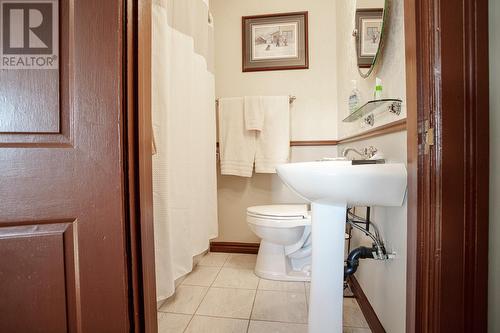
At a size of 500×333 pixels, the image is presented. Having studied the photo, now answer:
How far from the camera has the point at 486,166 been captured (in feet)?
1.69

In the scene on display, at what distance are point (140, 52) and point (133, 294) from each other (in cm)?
61

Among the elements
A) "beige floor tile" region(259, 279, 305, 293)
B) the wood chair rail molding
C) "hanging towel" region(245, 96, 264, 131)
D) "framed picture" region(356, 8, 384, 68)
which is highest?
"framed picture" region(356, 8, 384, 68)

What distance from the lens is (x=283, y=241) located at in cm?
142

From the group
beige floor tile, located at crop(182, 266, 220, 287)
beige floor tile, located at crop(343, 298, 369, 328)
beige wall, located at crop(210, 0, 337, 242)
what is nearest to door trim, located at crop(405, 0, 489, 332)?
beige floor tile, located at crop(343, 298, 369, 328)

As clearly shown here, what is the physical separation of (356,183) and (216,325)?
0.90m

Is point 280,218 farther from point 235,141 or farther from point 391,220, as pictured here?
point 235,141

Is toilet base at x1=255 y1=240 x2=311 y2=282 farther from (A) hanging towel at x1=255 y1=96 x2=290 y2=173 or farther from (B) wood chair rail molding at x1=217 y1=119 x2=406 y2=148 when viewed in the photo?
(B) wood chair rail molding at x1=217 y1=119 x2=406 y2=148

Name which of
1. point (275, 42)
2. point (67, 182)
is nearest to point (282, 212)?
point (67, 182)

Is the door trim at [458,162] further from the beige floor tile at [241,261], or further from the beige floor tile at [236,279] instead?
the beige floor tile at [241,261]

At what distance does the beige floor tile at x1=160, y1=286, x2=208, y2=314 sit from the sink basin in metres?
A: 0.92

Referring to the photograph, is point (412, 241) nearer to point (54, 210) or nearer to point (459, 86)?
point (459, 86)

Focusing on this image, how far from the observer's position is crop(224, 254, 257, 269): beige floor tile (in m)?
1.69

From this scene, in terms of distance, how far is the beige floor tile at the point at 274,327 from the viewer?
1.03m

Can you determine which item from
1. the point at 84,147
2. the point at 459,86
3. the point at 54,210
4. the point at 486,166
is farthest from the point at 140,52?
the point at 486,166
